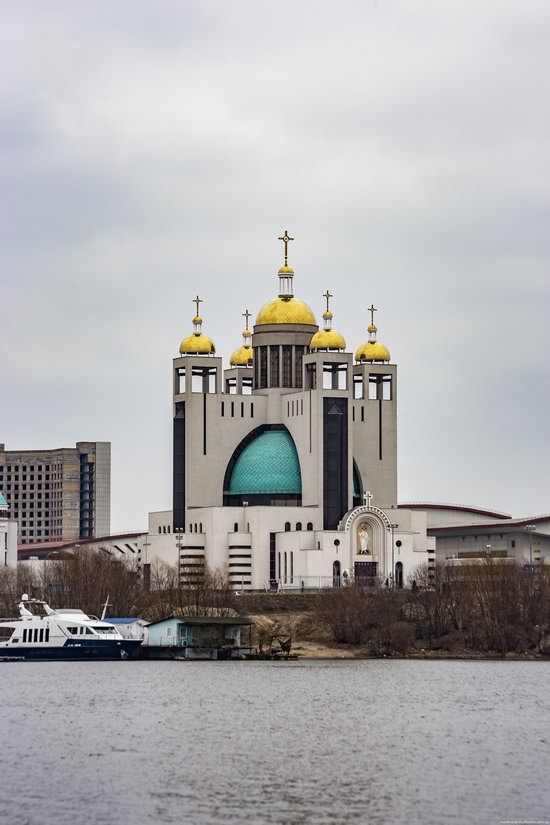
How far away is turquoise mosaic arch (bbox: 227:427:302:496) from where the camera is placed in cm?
15200

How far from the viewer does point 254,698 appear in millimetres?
84562

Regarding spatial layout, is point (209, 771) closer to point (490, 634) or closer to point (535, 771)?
point (535, 771)

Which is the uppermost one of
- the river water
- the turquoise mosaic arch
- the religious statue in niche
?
the turquoise mosaic arch

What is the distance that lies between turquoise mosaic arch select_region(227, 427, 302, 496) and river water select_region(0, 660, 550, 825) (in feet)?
172

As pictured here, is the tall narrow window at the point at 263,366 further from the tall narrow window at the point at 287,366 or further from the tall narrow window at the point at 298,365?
the tall narrow window at the point at 298,365

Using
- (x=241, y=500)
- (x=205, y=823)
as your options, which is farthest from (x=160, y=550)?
(x=205, y=823)

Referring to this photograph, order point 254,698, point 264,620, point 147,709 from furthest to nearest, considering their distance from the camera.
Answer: point 264,620, point 254,698, point 147,709

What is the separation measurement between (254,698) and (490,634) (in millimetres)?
40628

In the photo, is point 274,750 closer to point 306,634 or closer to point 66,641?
point 66,641

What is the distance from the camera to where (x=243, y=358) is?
16550 cm

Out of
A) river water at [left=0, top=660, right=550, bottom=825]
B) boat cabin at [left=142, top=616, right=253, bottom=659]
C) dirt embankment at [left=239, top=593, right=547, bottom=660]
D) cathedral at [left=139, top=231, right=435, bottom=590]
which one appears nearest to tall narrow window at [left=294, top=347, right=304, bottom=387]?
cathedral at [left=139, top=231, right=435, bottom=590]

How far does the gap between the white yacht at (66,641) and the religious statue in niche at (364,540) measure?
33124 millimetres

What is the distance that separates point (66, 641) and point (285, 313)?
4468cm

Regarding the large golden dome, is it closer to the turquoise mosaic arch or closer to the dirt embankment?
the turquoise mosaic arch
